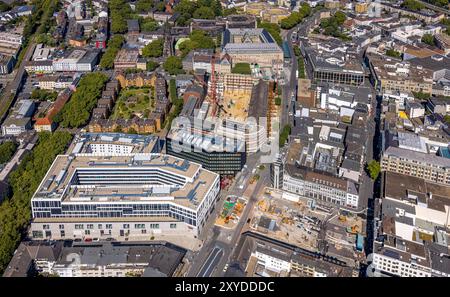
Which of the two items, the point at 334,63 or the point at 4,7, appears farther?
the point at 4,7

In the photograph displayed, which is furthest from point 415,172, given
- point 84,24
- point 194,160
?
point 84,24

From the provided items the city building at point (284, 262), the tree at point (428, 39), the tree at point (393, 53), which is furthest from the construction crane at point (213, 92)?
the tree at point (428, 39)

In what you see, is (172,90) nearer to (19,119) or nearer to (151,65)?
(151,65)

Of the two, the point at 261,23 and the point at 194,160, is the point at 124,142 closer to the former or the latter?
the point at 194,160

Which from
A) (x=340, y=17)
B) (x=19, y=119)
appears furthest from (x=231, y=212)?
(x=340, y=17)
